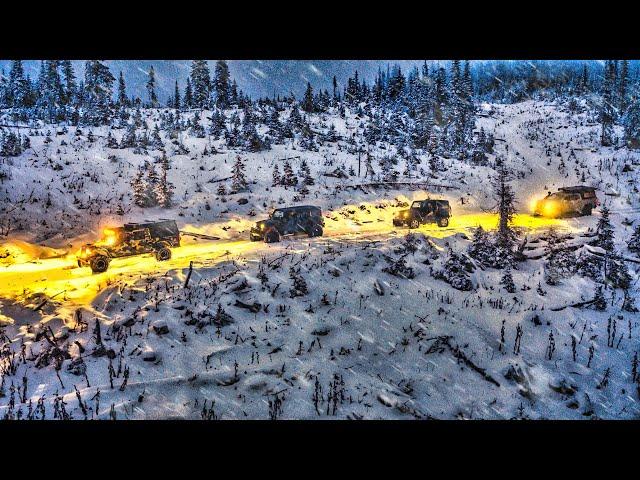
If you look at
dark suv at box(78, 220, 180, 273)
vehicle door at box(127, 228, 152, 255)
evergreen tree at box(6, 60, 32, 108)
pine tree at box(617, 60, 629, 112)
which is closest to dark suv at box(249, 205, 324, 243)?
dark suv at box(78, 220, 180, 273)

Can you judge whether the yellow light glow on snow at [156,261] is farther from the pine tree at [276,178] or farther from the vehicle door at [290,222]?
the pine tree at [276,178]

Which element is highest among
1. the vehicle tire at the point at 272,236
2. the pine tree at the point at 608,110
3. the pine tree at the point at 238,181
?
the pine tree at the point at 608,110

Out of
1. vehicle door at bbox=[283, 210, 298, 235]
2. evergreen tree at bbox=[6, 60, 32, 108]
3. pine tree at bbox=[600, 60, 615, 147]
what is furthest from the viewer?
evergreen tree at bbox=[6, 60, 32, 108]

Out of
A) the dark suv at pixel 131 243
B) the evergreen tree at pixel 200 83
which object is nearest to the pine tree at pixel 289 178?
the dark suv at pixel 131 243

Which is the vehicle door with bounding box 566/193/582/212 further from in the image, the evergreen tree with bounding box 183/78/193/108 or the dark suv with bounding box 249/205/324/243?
the evergreen tree with bounding box 183/78/193/108

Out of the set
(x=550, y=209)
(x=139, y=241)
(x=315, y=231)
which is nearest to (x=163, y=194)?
(x=139, y=241)

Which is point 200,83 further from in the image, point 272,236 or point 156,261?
point 156,261

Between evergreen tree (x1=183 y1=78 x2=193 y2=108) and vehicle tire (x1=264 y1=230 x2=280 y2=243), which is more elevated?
evergreen tree (x1=183 y1=78 x2=193 y2=108)
